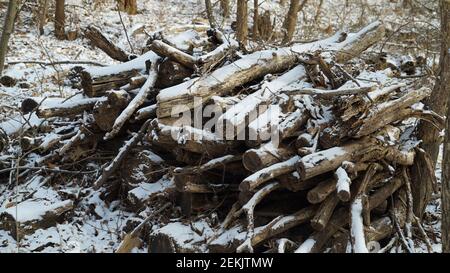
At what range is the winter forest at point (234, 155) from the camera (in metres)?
4.36

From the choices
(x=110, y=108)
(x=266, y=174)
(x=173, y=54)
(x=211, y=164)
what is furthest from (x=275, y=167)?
(x=110, y=108)

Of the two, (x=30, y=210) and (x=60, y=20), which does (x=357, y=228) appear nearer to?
(x=30, y=210)

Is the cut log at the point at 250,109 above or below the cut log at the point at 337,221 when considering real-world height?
above

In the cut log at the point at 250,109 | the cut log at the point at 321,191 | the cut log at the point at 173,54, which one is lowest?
the cut log at the point at 321,191

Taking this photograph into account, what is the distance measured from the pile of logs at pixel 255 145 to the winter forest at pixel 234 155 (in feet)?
0.05

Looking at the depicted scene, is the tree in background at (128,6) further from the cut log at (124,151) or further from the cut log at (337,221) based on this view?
the cut log at (337,221)

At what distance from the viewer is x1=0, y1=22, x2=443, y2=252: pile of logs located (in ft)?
14.2

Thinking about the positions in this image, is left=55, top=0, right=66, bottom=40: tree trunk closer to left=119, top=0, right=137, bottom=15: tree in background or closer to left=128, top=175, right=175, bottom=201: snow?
left=119, top=0, right=137, bottom=15: tree in background

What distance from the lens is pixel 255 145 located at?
446 centimetres

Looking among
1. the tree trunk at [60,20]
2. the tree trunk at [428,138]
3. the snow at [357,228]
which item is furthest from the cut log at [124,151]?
the tree trunk at [60,20]

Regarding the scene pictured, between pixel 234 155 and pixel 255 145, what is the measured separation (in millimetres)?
358

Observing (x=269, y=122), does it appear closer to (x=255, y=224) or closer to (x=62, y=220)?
(x=255, y=224)

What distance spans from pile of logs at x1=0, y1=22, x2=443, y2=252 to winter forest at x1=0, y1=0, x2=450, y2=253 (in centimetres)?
2
